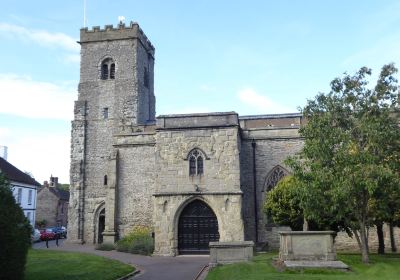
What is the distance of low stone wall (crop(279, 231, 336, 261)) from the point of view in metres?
16.6

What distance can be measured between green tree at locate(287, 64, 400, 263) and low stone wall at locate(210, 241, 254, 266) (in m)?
3.27

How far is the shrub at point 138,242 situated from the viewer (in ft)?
79.0

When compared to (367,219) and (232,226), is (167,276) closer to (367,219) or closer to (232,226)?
(232,226)

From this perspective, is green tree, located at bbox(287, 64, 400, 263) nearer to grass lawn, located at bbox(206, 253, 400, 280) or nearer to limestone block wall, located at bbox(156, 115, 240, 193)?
grass lawn, located at bbox(206, 253, 400, 280)

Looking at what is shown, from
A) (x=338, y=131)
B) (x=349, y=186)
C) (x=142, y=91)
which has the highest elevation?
(x=142, y=91)

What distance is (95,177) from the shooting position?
3344 centimetres

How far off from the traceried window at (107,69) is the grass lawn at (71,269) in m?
20.4

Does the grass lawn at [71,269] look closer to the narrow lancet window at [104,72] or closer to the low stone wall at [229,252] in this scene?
the low stone wall at [229,252]

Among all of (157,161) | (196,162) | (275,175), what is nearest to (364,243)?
(275,175)

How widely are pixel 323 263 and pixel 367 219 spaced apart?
5107 mm

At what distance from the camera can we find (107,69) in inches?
1430

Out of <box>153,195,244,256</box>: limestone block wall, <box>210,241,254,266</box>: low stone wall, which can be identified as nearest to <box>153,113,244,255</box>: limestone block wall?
<box>153,195,244,256</box>: limestone block wall

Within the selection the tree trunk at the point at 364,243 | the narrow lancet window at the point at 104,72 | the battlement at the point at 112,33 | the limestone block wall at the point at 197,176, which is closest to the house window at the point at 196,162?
the limestone block wall at the point at 197,176

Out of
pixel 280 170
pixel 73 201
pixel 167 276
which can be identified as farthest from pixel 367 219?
pixel 73 201
